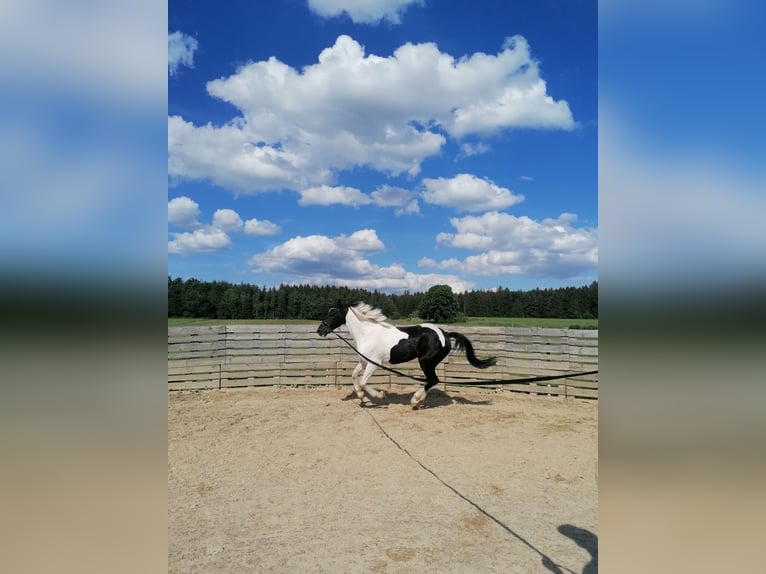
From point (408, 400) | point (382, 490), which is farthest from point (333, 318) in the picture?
point (382, 490)

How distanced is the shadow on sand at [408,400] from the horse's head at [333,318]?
1397 millimetres

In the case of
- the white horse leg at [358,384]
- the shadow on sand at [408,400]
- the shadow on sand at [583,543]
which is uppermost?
the white horse leg at [358,384]

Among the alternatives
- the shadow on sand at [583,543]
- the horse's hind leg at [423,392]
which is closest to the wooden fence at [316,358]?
the horse's hind leg at [423,392]

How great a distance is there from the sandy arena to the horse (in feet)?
2.29

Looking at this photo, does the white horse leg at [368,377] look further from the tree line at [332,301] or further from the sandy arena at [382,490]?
the tree line at [332,301]

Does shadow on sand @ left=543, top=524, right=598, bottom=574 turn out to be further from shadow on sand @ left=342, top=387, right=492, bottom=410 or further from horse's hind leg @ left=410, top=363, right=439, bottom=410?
shadow on sand @ left=342, top=387, right=492, bottom=410

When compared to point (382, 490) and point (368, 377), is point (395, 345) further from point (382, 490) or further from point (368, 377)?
point (382, 490)

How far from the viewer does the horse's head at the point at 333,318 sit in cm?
833

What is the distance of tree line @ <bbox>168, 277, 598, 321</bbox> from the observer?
20.3 metres

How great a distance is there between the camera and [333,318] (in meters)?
8.36
